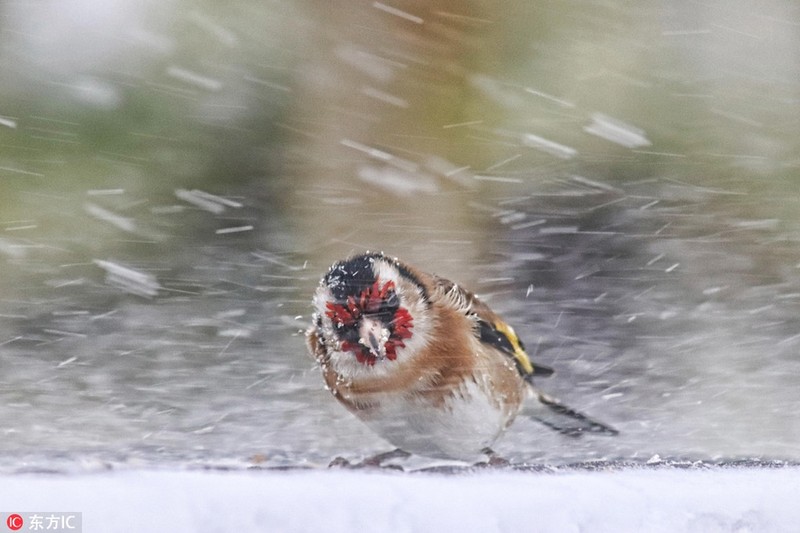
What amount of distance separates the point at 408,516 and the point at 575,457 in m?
0.88

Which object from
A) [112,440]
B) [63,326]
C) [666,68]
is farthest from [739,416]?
[63,326]

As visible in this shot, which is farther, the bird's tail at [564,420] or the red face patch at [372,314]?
the bird's tail at [564,420]

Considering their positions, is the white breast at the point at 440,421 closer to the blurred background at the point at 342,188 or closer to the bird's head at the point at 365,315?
the bird's head at the point at 365,315

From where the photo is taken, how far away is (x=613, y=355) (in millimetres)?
1493

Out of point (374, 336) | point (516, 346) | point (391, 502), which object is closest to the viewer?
point (391, 502)

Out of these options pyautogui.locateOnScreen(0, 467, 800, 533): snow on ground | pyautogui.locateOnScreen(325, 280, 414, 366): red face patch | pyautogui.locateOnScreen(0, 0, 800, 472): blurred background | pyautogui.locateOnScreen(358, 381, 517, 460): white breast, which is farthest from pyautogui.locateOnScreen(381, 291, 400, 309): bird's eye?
pyautogui.locateOnScreen(0, 467, 800, 533): snow on ground

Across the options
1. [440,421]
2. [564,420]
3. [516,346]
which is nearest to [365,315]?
[440,421]

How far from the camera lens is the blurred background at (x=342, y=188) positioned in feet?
4.31

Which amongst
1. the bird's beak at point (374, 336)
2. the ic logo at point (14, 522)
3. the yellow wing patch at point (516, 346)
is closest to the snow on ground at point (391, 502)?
the ic logo at point (14, 522)

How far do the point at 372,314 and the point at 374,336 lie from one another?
0.03 metres

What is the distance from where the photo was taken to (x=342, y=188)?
1331mm

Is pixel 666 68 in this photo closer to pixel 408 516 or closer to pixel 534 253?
pixel 534 253

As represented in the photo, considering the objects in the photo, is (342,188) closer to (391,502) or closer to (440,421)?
(440,421)

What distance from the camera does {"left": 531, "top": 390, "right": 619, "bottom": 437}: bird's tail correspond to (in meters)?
1.26
